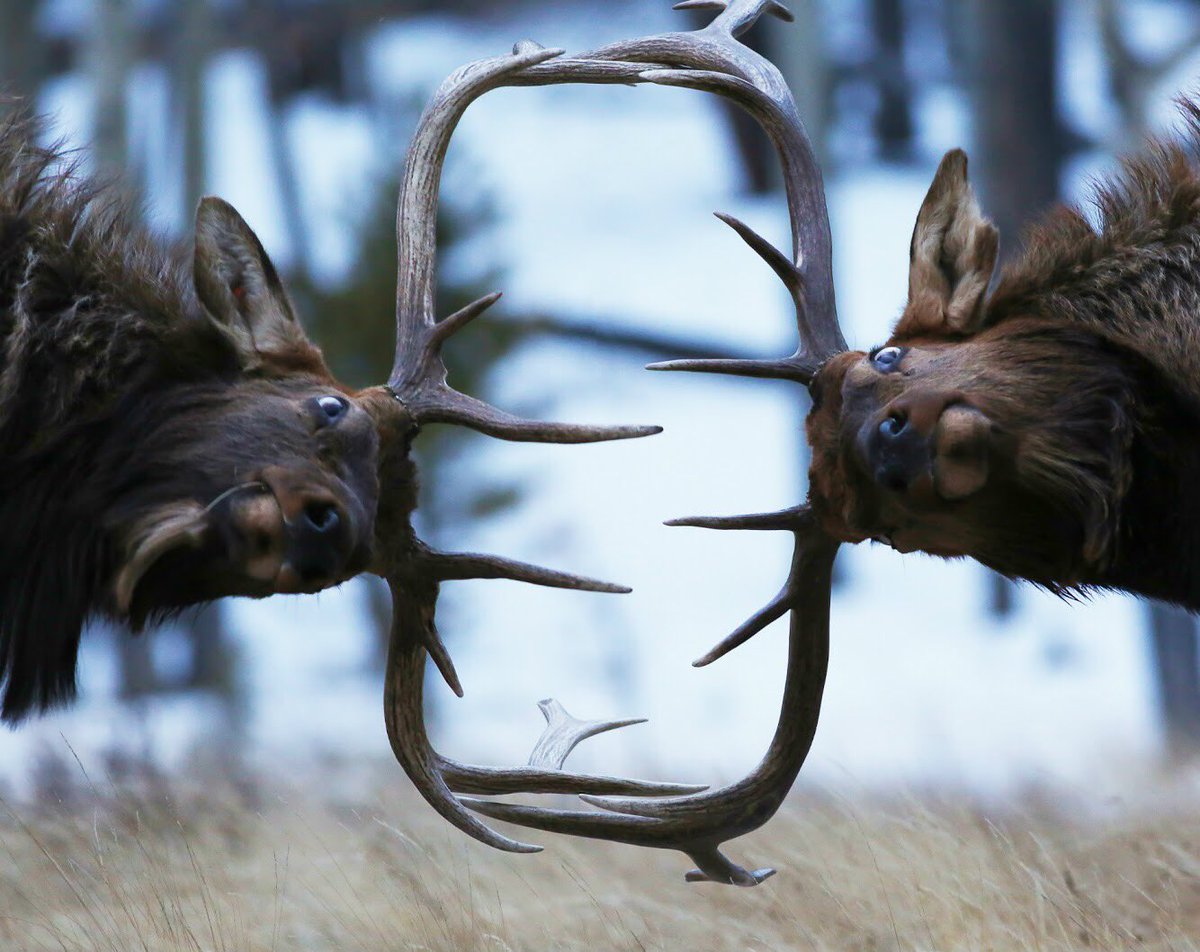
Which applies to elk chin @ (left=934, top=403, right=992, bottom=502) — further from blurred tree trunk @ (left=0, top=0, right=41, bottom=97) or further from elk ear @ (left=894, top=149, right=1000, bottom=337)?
blurred tree trunk @ (left=0, top=0, right=41, bottom=97)

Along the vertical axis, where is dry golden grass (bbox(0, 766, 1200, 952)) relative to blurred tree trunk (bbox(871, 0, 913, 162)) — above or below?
below

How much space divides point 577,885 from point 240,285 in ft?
8.15

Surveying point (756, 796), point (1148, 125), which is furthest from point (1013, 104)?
point (756, 796)

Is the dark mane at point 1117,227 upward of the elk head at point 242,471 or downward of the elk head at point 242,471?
upward

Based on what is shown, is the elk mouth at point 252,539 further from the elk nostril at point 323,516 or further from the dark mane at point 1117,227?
the dark mane at point 1117,227

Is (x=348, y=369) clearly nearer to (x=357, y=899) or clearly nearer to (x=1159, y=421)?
(x=357, y=899)

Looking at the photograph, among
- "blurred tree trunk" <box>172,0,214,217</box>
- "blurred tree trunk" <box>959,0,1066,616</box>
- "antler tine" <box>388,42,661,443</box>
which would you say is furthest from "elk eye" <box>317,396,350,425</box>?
"blurred tree trunk" <box>959,0,1066,616</box>

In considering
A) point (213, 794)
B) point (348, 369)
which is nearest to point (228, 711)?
point (348, 369)

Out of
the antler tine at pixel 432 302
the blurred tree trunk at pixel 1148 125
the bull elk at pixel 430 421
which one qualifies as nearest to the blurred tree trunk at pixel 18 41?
the blurred tree trunk at pixel 1148 125

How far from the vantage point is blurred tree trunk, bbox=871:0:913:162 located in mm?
17875

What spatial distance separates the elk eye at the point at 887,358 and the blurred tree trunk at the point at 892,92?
13.3m

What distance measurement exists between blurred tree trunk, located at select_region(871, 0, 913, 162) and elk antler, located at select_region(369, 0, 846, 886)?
12481mm

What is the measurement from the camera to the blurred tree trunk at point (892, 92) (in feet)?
58.6

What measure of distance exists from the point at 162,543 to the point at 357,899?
2231 mm
